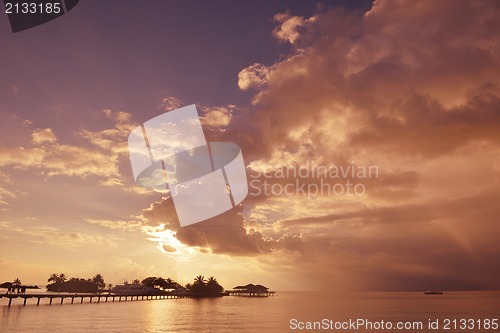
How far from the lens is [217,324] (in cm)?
7412

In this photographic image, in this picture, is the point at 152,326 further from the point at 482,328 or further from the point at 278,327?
the point at 482,328

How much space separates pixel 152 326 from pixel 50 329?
16.0m

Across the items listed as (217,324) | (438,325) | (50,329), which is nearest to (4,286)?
(50,329)

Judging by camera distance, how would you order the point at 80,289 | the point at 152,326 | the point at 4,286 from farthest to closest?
1. the point at 80,289
2. the point at 4,286
3. the point at 152,326

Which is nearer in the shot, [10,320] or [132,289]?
[10,320]

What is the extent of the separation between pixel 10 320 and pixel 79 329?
2017cm

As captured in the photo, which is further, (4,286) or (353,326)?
(4,286)

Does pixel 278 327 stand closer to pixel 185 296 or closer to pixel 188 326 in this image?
pixel 188 326

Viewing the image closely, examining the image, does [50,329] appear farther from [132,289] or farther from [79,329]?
[132,289]

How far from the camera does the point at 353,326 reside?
72250 millimetres

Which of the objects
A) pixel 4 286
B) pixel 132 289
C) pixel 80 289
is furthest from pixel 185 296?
pixel 4 286

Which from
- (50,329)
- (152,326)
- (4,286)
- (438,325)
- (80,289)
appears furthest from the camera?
(80,289)

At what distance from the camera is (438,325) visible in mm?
79625

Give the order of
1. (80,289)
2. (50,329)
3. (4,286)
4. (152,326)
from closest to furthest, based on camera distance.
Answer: (50,329)
(152,326)
(4,286)
(80,289)
